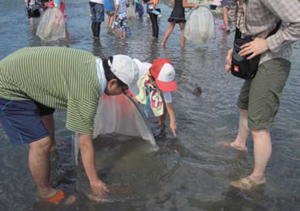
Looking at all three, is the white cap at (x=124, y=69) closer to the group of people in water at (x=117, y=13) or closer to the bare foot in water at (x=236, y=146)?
the bare foot in water at (x=236, y=146)

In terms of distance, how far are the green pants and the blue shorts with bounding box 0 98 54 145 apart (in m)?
1.60

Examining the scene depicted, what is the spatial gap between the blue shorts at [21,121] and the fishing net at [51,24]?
5358mm

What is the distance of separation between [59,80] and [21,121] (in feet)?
1.36

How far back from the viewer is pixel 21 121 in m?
2.19

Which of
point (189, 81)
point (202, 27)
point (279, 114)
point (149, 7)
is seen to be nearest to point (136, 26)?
point (149, 7)

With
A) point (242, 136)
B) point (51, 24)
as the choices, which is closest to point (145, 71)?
point (242, 136)

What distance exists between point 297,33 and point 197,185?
145 centimetres

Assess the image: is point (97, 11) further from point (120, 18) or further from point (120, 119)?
point (120, 119)

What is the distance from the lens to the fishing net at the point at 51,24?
7.08m

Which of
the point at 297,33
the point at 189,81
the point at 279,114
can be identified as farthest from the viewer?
the point at 189,81

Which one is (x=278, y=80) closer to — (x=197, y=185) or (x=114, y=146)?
(x=197, y=185)

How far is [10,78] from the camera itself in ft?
6.92

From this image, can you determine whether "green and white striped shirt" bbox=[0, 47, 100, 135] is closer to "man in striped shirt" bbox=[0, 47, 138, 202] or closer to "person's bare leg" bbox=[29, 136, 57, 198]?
"man in striped shirt" bbox=[0, 47, 138, 202]

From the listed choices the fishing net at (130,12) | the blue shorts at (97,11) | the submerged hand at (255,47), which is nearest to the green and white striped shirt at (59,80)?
the submerged hand at (255,47)
